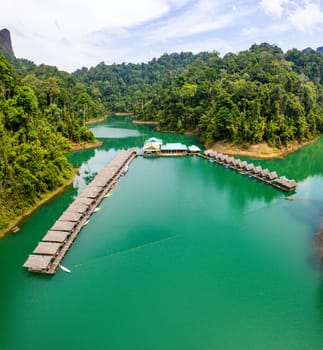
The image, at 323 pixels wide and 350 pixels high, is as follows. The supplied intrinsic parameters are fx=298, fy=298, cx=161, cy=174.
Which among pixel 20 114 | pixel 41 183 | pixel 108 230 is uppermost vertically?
pixel 20 114

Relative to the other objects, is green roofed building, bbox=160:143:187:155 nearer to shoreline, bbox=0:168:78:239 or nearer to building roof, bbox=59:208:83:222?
shoreline, bbox=0:168:78:239

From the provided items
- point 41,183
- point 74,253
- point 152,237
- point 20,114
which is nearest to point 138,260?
point 152,237

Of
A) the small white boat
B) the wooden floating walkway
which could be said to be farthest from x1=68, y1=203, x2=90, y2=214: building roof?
the small white boat

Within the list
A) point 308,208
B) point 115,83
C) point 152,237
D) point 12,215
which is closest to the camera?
point 152,237

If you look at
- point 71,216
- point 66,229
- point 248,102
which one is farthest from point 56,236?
point 248,102

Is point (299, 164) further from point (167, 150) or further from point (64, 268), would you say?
point (64, 268)

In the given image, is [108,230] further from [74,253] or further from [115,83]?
[115,83]
